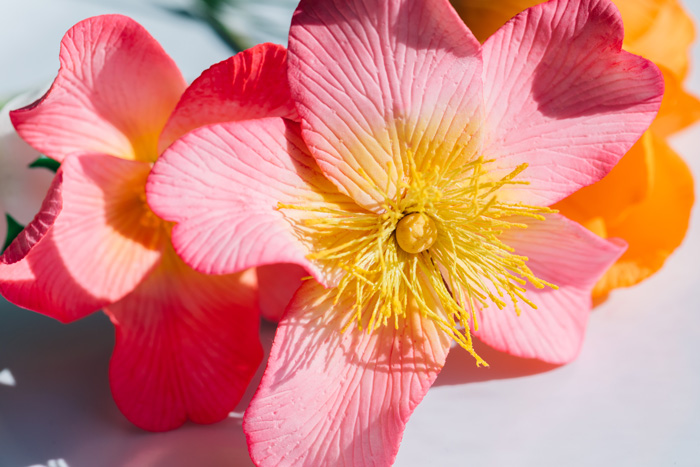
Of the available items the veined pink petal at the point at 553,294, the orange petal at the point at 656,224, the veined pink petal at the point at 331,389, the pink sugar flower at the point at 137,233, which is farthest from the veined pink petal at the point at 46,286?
the orange petal at the point at 656,224

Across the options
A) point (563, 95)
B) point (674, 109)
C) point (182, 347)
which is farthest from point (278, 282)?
point (674, 109)

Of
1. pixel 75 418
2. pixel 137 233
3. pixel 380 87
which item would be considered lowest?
pixel 75 418

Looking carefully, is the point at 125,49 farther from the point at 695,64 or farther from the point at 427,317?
the point at 695,64

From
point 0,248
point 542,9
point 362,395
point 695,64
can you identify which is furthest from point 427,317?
point 695,64

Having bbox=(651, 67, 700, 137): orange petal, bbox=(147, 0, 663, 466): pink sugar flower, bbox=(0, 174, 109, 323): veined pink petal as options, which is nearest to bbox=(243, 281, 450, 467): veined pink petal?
bbox=(147, 0, 663, 466): pink sugar flower

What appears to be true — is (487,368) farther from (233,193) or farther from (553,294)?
(233,193)

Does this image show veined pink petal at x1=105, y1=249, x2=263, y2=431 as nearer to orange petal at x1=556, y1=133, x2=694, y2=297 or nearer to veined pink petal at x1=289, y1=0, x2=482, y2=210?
veined pink petal at x1=289, y1=0, x2=482, y2=210

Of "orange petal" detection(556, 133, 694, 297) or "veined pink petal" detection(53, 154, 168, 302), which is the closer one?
"veined pink petal" detection(53, 154, 168, 302)
